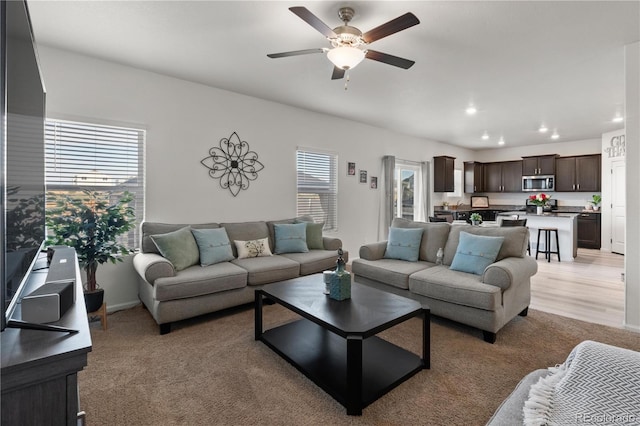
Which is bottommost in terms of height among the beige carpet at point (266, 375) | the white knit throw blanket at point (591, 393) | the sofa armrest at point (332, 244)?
the beige carpet at point (266, 375)

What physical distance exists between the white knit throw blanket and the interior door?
7570mm

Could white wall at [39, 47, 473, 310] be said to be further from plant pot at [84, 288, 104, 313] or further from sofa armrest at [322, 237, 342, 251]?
sofa armrest at [322, 237, 342, 251]

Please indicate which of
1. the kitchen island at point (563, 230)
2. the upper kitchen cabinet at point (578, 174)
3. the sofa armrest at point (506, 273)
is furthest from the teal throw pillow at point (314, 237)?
the upper kitchen cabinet at point (578, 174)

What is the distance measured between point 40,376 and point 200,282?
2.17 meters

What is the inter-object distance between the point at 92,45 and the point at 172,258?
7.13ft

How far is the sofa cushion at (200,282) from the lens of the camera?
276 cm

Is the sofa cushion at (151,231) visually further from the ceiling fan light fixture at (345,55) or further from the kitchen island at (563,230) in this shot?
the kitchen island at (563,230)

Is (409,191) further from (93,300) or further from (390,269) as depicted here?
(93,300)

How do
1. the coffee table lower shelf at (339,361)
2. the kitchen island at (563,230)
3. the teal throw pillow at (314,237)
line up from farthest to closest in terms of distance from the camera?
the kitchen island at (563,230) < the teal throw pillow at (314,237) < the coffee table lower shelf at (339,361)

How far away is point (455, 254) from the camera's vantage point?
3336 millimetres

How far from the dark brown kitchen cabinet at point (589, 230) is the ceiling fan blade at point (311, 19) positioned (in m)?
7.97

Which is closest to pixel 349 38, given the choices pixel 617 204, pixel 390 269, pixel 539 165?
pixel 390 269

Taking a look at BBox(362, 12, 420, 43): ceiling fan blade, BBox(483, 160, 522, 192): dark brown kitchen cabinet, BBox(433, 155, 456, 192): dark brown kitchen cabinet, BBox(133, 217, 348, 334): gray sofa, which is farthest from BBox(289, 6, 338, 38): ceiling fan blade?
BBox(483, 160, 522, 192): dark brown kitchen cabinet

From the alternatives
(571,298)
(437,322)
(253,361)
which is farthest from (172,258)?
(571,298)
